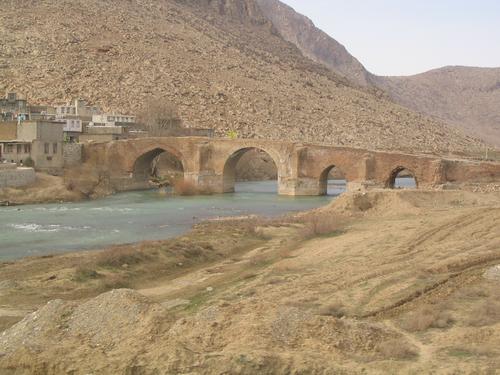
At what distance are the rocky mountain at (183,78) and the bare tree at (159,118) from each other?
3.41 meters

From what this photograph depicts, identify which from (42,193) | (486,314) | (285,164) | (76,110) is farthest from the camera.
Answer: (76,110)

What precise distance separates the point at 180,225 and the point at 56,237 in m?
6.01

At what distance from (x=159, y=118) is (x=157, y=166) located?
6.10 m

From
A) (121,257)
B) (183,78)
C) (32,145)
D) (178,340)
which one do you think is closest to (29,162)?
(32,145)

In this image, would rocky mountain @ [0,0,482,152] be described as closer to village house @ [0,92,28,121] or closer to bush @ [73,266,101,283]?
village house @ [0,92,28,121]

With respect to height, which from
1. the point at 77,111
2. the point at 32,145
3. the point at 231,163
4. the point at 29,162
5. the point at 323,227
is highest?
the point at 77,111

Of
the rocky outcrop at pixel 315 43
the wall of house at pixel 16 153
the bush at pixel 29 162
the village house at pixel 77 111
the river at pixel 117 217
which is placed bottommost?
the river at pixel 117 217

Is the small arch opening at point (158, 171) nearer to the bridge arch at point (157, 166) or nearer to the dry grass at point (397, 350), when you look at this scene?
the bridge arch at point (157, 166)

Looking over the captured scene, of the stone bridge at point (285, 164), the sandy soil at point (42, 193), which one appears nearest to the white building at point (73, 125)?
the stone bridge at point (285, 164)

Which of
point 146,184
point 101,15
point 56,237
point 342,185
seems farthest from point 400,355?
point 101,15

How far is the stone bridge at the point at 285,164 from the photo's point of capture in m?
43.3

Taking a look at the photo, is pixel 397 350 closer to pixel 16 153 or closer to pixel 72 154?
pixel 16 153

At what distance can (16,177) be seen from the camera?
40594 mm

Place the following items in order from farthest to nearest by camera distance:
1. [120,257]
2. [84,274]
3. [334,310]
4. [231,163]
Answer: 1. [231,163]
2. [120,257]
3. [84,274]
4. [334,310]
